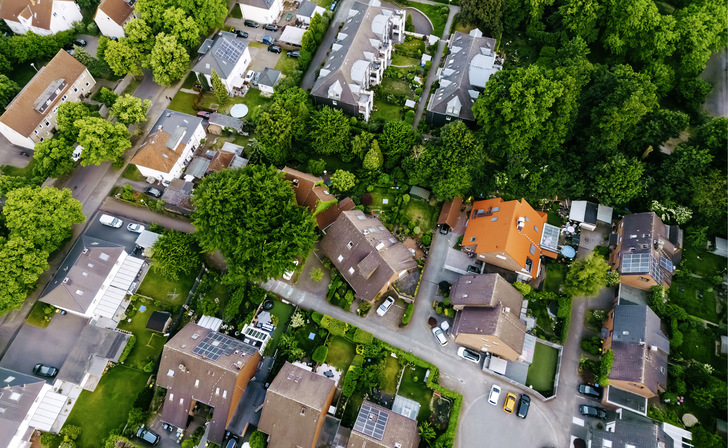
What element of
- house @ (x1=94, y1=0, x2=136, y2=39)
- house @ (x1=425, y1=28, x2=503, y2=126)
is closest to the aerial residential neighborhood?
house @ (x1=425, y1=28, x2=503, y2=126)

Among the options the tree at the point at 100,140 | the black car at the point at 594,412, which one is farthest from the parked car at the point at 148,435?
the black car at the point at 594,412

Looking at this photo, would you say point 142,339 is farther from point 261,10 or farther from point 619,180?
point 619,180

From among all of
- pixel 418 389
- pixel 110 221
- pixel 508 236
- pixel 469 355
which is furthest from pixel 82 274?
pixel 508 236

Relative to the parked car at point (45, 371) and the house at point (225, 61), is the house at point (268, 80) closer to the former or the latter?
the house at point (225, 61)

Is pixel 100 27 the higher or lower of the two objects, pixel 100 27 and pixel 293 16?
the lower

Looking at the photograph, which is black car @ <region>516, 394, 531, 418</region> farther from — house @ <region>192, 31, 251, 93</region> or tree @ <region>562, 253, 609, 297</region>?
house @ <region>192, 31, 251, 93</region>

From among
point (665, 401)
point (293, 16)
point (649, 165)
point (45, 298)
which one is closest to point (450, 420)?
point (665, 401)

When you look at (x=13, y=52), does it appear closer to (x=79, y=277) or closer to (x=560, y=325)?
(x=79, y=277)
